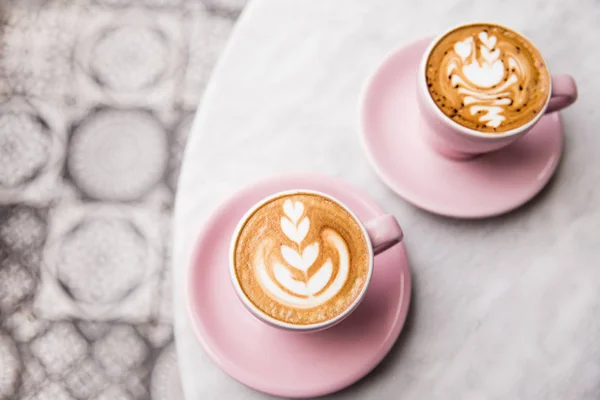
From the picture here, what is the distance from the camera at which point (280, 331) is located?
609 mm

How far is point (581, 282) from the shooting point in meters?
0.67

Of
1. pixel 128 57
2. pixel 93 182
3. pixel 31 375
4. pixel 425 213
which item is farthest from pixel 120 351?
pixel 425 213

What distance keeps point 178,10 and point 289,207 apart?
1.04 meters

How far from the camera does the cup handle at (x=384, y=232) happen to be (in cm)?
56

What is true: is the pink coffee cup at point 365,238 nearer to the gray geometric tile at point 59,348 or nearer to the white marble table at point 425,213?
the white marble table at point 425,213

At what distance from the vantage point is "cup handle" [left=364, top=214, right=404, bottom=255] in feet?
1.82

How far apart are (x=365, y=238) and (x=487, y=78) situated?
23cm

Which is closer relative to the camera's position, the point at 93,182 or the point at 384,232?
the point at 384,232

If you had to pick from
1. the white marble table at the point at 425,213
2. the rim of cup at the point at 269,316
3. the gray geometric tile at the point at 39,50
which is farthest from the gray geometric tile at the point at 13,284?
the rim of cup at the point at 269,316

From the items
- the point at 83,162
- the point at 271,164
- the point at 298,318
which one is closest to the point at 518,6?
the point at 271,164

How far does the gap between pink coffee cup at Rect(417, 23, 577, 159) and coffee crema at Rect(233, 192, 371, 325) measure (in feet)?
0.48

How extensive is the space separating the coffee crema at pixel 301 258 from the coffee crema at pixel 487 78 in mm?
175

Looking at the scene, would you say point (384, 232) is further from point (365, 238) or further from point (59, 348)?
point (59, 348)

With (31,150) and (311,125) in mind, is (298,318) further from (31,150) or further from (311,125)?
(31,150)
